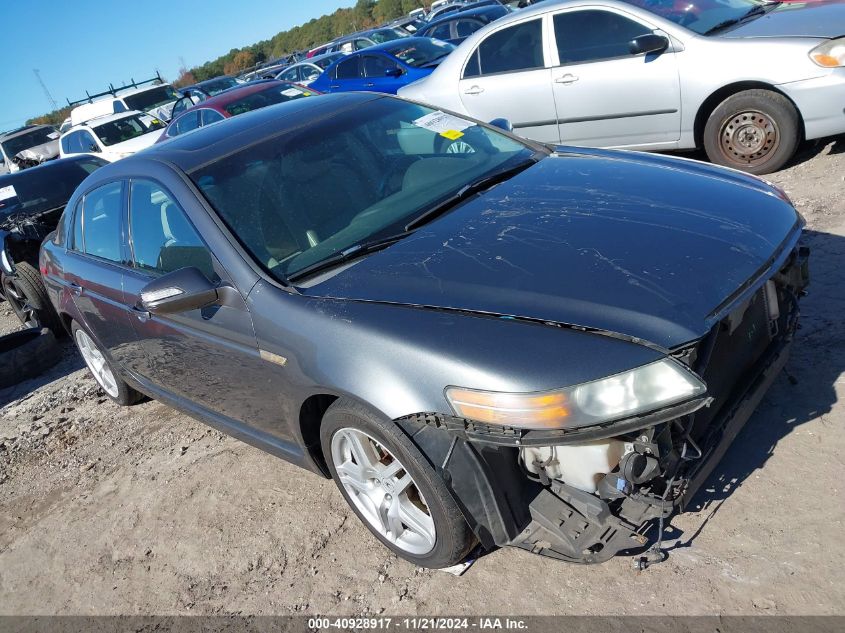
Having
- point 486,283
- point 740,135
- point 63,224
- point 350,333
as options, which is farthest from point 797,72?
point 63,224

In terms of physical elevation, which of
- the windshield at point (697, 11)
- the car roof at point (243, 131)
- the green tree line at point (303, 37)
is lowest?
the green tree line at point (303, 37)

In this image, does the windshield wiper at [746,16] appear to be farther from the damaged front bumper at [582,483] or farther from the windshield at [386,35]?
the windshield at [386,35]

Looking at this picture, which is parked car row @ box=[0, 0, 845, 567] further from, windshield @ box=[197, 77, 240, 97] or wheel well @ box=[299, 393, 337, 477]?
windshield @ box=[197, 77, 240, 97]

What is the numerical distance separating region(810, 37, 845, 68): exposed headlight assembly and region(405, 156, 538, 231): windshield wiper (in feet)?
9.64

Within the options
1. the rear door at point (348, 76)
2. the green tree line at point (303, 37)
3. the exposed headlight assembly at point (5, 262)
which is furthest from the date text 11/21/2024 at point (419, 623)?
the green tree line at point (303, 37)

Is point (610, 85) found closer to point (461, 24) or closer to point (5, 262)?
point (5, 262)

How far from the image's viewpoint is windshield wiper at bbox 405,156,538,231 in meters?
3.01

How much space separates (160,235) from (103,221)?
78cm

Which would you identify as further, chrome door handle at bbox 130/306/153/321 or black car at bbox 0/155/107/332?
black car at bbox 0/155/107/332

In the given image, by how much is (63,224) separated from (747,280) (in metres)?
4.12

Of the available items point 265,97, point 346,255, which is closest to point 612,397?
point 346,255

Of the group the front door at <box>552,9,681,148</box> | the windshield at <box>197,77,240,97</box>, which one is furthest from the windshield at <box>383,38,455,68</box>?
the windshield at <box>197,77,240,97</box>

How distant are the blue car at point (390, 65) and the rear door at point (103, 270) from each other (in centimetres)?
759

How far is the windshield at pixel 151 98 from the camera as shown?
20623mm
